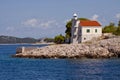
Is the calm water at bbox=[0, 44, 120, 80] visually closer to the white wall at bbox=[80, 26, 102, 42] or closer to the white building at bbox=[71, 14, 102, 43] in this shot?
the white wall at bbox=[80, 26, 102, 42]

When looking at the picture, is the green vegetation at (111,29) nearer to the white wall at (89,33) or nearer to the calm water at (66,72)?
the white wall at (89,33)

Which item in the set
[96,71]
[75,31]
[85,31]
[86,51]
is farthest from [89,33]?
[96,71]

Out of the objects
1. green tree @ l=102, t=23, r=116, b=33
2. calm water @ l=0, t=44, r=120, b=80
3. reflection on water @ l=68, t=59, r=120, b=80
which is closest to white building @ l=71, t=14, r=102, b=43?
calm water @ l=0, t=44, r=120, b=80

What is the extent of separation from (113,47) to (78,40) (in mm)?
18055

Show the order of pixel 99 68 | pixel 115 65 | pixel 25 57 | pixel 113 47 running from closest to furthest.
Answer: pixel 99 68, pixel 115 65, pixel 113 47, pixel 25 57

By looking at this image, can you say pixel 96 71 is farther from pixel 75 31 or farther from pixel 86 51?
pixel 75 31

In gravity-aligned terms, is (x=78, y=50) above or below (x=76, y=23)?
below

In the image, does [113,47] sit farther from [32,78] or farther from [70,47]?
[32,78]

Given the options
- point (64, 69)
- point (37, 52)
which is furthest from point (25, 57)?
point (64, 69)

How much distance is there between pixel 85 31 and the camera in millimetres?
102938

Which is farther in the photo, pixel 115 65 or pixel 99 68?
pixel 115 65

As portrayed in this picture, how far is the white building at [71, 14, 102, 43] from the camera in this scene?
102188 mm

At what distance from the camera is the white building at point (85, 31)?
10219 centimetres

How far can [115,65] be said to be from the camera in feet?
233
